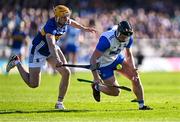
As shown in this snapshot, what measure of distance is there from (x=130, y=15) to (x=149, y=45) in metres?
2.25

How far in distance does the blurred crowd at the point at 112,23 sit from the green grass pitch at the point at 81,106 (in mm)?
11288

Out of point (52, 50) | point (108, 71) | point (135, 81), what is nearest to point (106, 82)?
point (108, 71)

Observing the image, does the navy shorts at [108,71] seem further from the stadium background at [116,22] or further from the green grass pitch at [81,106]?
the stadium background at [116,22]

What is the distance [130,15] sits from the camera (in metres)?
43.9

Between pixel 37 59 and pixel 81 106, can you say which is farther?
pixel 81 106

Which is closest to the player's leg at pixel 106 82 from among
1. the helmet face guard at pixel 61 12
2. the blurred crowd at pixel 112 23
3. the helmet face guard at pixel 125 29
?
the helmet face guard at pixel 125 29

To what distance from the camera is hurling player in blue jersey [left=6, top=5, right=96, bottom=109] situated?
17812mm

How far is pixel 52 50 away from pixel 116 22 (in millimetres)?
21647

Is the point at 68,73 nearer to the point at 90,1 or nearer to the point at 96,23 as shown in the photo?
the point at 96,23

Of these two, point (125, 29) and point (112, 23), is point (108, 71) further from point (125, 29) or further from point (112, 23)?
point (112, 23)

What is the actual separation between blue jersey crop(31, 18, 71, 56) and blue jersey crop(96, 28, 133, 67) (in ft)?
3.54

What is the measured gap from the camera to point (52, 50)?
17703mm

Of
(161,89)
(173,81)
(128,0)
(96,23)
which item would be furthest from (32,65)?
(128,0)

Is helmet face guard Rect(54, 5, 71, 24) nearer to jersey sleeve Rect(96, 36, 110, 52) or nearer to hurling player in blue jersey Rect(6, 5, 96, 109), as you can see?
hurling player in blue jersey Rect(6, 5, 96, 109)
